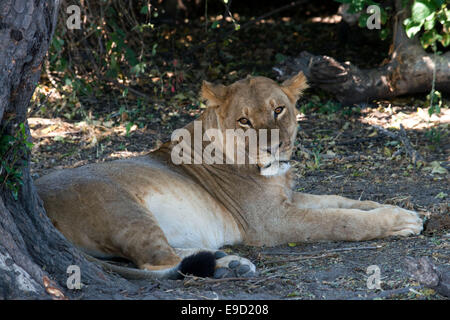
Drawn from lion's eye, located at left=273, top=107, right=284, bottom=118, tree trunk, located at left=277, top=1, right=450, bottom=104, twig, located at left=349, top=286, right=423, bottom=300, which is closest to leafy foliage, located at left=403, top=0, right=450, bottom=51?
tree trunk, located at left=277, top=1, right=450, bottom=104

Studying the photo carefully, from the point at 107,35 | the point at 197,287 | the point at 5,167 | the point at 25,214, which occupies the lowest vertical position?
the point at 197,287

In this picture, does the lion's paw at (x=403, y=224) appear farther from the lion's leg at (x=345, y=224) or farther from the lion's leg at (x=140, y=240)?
the lion's leg at (x=140, y=240)

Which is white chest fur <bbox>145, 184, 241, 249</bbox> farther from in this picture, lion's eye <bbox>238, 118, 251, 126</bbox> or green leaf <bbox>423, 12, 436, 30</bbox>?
green leaf <bbox>423, 12, 436, 30</bbox>

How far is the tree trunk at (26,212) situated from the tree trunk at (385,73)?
4.09 m

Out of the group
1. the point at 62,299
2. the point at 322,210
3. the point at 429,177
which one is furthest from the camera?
the point at 429,177

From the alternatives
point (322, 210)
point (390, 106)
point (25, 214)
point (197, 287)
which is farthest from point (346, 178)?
point (25, 214)

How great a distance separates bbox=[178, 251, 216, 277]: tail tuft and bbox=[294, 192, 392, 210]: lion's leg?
53.0 inches

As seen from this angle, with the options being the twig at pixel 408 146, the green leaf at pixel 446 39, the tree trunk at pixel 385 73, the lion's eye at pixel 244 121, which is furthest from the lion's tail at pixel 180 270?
the green leaf at pixel 446 39

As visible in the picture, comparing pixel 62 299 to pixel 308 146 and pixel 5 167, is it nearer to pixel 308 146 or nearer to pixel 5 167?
pixel 5 167

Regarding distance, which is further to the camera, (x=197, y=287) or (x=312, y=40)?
(x=312, y=40)

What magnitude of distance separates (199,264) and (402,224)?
144 centimetres

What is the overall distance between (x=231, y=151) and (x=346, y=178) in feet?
4.73

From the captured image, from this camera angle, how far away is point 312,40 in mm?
8672

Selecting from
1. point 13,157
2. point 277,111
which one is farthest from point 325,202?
point 13,157
